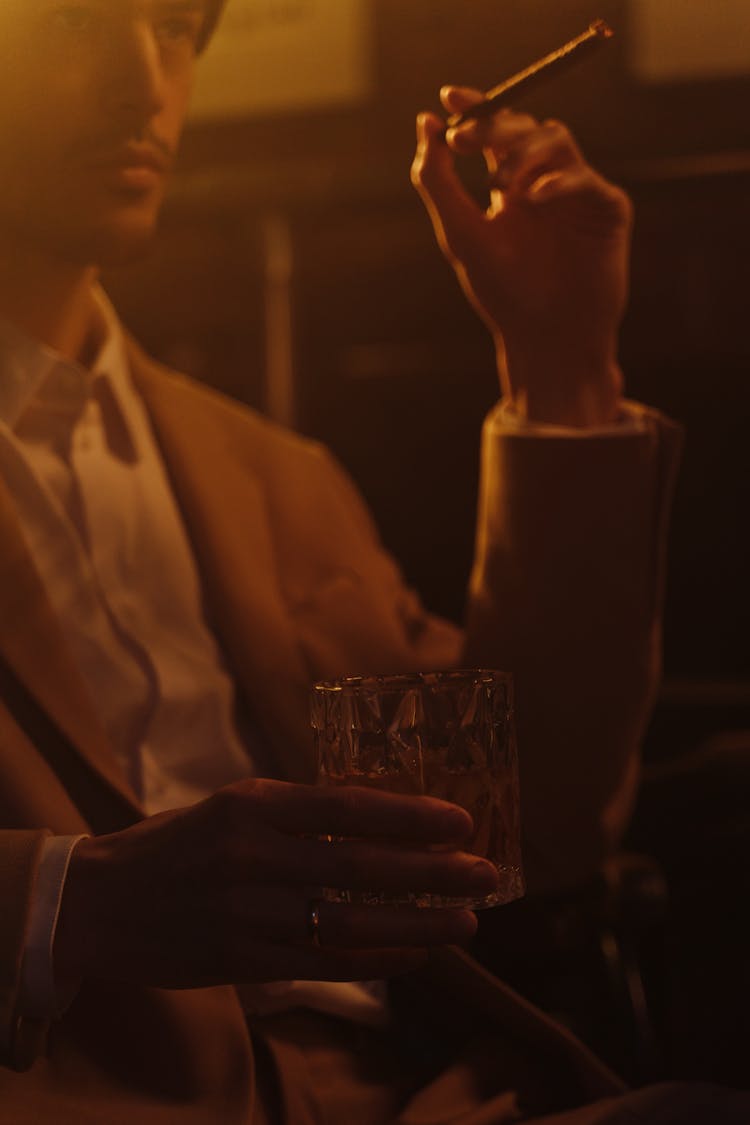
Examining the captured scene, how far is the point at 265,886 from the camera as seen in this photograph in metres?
0.72

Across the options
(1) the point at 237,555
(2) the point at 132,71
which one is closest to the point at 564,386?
(1) the point at 237,555

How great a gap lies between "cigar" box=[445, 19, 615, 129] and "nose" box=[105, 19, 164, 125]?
274 mm


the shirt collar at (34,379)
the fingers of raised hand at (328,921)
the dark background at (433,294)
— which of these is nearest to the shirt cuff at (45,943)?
the fingers of raised hand at (328,921)

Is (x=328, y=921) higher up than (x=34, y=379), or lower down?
lower down

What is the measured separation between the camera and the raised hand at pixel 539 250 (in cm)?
104

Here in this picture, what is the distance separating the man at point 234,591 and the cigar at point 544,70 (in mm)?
26

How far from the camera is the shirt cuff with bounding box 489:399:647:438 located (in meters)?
1.06

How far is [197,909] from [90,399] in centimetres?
62

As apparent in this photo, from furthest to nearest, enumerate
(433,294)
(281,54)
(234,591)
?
1. (433,294)
2. (281,54)
3. (234,591)

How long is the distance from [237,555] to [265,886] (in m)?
0.49

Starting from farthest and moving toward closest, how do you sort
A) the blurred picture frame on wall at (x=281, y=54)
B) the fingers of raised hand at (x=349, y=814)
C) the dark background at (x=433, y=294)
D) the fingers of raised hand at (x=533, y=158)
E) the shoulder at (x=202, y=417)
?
the dark background at (x=433, y=294), the blurred picture frame on wall at (x=281, y=54), the shoulder at (x=202, y=417), the fingers of raised hand at (x=533, y=158), the fingers of raised hand at (x=349, y=814)

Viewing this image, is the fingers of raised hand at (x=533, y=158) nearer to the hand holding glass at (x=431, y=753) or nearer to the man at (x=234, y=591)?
the man at (x=234, y=591)

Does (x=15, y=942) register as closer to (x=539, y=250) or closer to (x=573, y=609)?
(x=573, y=609)

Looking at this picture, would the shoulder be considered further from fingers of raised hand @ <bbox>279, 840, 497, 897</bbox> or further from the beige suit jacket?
fingers of raised hand @ <bbox>279, 840, 497, 897</bbox>
